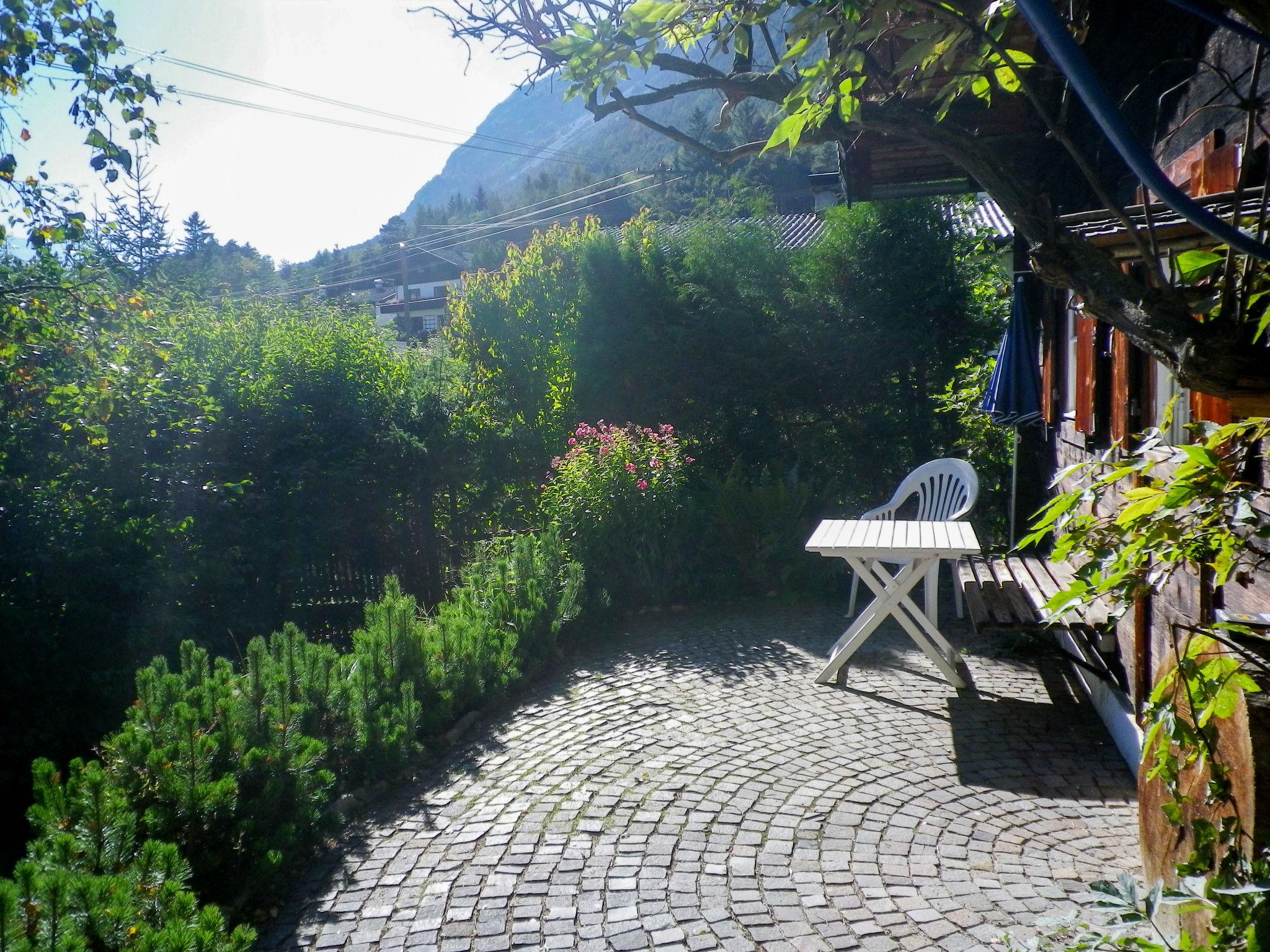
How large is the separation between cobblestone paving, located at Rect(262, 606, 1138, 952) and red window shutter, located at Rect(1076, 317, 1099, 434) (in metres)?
1.55

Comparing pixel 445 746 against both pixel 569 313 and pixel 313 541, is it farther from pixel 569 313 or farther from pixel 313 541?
pixel 569 313

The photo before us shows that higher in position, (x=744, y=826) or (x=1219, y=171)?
(x=1219, y=171)

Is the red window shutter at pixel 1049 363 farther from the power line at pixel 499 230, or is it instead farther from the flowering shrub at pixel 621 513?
the power line at pixel 499 230

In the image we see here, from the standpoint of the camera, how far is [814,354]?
399 inches

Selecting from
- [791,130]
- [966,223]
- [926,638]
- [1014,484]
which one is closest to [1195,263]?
[791,130]

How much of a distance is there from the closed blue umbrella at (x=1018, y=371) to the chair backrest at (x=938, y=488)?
0.56 meters

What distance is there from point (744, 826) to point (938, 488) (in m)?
4.46

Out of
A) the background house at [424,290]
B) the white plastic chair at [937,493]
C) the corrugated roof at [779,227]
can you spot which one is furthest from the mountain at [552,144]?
the background house at [424,290]

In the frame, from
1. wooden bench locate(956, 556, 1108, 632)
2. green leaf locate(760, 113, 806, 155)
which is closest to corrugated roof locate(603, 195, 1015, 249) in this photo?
wooden bench locate(956, 556, 1108, 632)

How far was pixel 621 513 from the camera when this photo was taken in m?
8.10

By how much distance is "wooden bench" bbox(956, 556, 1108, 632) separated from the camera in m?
4.48

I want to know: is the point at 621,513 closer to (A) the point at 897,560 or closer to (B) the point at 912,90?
(A) the point at 897,560

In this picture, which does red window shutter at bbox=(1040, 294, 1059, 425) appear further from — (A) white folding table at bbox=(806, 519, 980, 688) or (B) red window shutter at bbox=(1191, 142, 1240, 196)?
(B) red window shutter at bbox=(1191, 142, 1240, 196)

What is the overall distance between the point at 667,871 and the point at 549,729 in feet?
5.79
